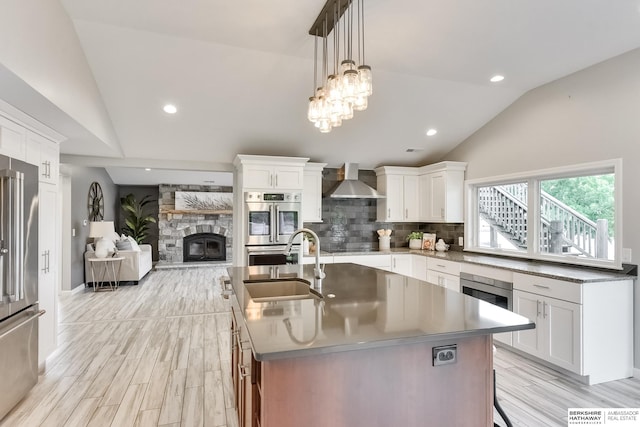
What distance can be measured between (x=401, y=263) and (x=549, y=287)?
7.41 ft

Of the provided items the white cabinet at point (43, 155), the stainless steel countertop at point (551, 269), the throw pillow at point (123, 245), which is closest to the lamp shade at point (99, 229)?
the throw pillow at point (123, 245)

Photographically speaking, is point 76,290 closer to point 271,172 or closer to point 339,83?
point 271,172

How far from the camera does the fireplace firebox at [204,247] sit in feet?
31.5

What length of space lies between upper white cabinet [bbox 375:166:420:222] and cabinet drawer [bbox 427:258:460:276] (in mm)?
982

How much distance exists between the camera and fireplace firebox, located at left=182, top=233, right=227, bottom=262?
960 centimetres

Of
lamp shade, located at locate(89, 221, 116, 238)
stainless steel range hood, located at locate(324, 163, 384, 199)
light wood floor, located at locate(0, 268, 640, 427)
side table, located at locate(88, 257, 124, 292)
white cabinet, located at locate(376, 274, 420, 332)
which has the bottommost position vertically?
light wood floor, located at locate(0, 268, 640, 427)

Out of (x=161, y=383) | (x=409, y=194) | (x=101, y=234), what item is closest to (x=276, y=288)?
(x=161, y=383)

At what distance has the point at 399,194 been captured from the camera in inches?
219

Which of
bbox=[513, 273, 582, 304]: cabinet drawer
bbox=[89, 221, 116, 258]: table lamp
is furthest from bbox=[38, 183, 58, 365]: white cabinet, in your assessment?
bbox=[513, 273, 582, 304]: cabinet drawer

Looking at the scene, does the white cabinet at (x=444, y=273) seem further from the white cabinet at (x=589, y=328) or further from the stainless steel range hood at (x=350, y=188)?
the stainless steel range hood at (x=350, y=188)

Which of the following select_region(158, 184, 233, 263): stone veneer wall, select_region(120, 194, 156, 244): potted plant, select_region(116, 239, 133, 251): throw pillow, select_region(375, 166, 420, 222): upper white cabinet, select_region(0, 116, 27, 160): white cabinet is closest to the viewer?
select_region(0, 116, 27, 160): white cabinet

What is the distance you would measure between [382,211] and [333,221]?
81 centimetres

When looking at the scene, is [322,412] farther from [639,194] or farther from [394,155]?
[394,155]

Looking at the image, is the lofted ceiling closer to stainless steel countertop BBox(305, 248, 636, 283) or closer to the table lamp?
stainless steel countertop BBox(305, 248, 636, 283)
